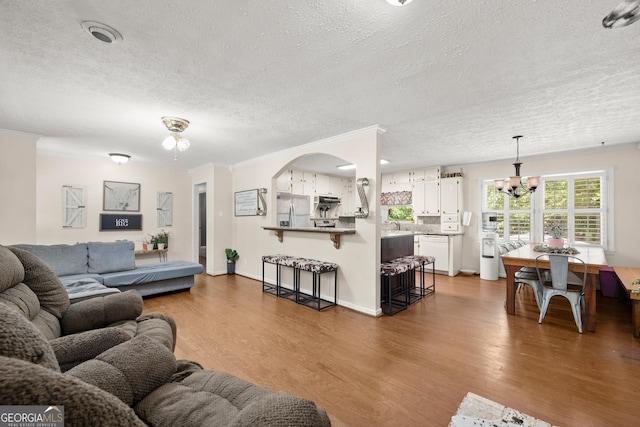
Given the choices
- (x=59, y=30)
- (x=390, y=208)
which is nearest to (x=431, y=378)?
(x=59, y=30)

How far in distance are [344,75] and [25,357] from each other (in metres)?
2.38

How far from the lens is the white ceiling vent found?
5.42ft

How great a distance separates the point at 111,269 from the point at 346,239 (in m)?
3.57

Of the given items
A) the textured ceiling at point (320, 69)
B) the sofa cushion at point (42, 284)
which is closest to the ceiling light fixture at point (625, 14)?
the textured ceiling at point (320, 69)

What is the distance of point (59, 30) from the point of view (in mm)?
1709

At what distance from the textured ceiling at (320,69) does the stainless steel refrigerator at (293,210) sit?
2246 millimetres

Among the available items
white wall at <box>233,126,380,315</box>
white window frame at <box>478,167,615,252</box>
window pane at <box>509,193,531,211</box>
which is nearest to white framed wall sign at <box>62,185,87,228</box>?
white wall at <box>233,126,380,315</box>

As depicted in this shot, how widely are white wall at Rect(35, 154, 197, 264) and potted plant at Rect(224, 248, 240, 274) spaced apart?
4.58ft

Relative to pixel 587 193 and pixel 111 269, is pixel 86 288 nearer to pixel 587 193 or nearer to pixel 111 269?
pixel 111 269

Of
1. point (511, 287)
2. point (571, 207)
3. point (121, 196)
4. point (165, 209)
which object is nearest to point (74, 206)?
point (121, 196)

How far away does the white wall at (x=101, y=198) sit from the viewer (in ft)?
16.5

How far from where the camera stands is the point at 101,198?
5633 mm

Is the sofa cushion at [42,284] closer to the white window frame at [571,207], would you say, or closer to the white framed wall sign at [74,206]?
the white framed wall sign at [74,206]

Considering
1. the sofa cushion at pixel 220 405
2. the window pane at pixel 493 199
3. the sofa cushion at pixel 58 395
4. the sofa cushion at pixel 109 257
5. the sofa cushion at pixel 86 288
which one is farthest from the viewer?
the window pane at pixel 493 199
